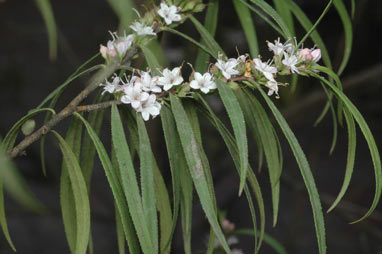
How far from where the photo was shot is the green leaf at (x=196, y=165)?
0.49 metres

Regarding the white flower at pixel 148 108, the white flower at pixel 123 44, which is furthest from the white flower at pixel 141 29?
the white flower at pixel 148 108

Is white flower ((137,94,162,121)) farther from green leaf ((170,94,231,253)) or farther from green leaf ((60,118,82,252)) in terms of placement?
green leaf ((60,118,82,252))

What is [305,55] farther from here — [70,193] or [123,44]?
[70,193]

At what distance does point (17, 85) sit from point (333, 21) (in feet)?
4.84

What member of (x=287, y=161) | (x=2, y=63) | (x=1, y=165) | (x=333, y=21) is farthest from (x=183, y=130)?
(x=2, y=63)

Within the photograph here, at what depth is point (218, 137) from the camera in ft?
6.95

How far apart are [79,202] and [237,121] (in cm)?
19

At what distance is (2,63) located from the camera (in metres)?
2.90

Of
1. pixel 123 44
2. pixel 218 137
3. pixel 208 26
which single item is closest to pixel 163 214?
pixel 123 44

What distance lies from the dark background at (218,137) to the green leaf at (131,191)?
3.48 feet

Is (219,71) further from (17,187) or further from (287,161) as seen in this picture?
(287,161)

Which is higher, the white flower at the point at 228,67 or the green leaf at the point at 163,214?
the white flower at the point at 228,67

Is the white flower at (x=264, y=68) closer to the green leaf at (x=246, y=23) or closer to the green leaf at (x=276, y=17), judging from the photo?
→ the green leaf at (x=276, y=17)

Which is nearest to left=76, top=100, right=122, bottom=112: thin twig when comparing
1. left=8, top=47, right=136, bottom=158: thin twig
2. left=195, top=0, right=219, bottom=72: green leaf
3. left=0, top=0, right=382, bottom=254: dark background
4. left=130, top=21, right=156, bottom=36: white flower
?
left=8, top=47, right=136, bottom=158: thin twig
